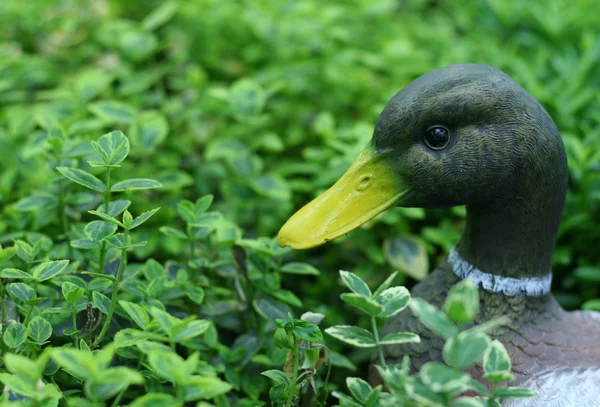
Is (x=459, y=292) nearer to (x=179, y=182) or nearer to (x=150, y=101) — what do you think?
(x=179, y=182)

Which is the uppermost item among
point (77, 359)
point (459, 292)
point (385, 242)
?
point (459, 292)

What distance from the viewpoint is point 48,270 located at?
1322 millimetres

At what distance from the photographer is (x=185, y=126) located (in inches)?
98.8

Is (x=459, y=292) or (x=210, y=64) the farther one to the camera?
(x=210, y=64)

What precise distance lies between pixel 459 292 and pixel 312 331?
1.29 ft

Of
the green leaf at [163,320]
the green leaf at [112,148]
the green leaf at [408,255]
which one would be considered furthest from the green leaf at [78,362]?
the green leaf at [408,255]

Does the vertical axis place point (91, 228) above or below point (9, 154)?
above

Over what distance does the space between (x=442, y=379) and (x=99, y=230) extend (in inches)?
29.9

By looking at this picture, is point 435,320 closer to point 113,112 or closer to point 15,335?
point 15,335

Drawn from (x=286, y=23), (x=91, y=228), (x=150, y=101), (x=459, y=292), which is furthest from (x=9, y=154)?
(x=459, y=292)

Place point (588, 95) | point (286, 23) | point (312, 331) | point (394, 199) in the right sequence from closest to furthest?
1. point (312, 331)
2. point (394, 199)
3. point (588, 95)
4. point (286, 23)

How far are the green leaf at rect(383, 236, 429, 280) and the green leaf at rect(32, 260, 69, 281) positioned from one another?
97cm

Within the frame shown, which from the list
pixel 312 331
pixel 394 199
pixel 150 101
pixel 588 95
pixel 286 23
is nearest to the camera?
pixel 312 331

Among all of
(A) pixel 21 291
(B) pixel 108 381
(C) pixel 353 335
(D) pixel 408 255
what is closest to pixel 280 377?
(C) pixel 353 335
